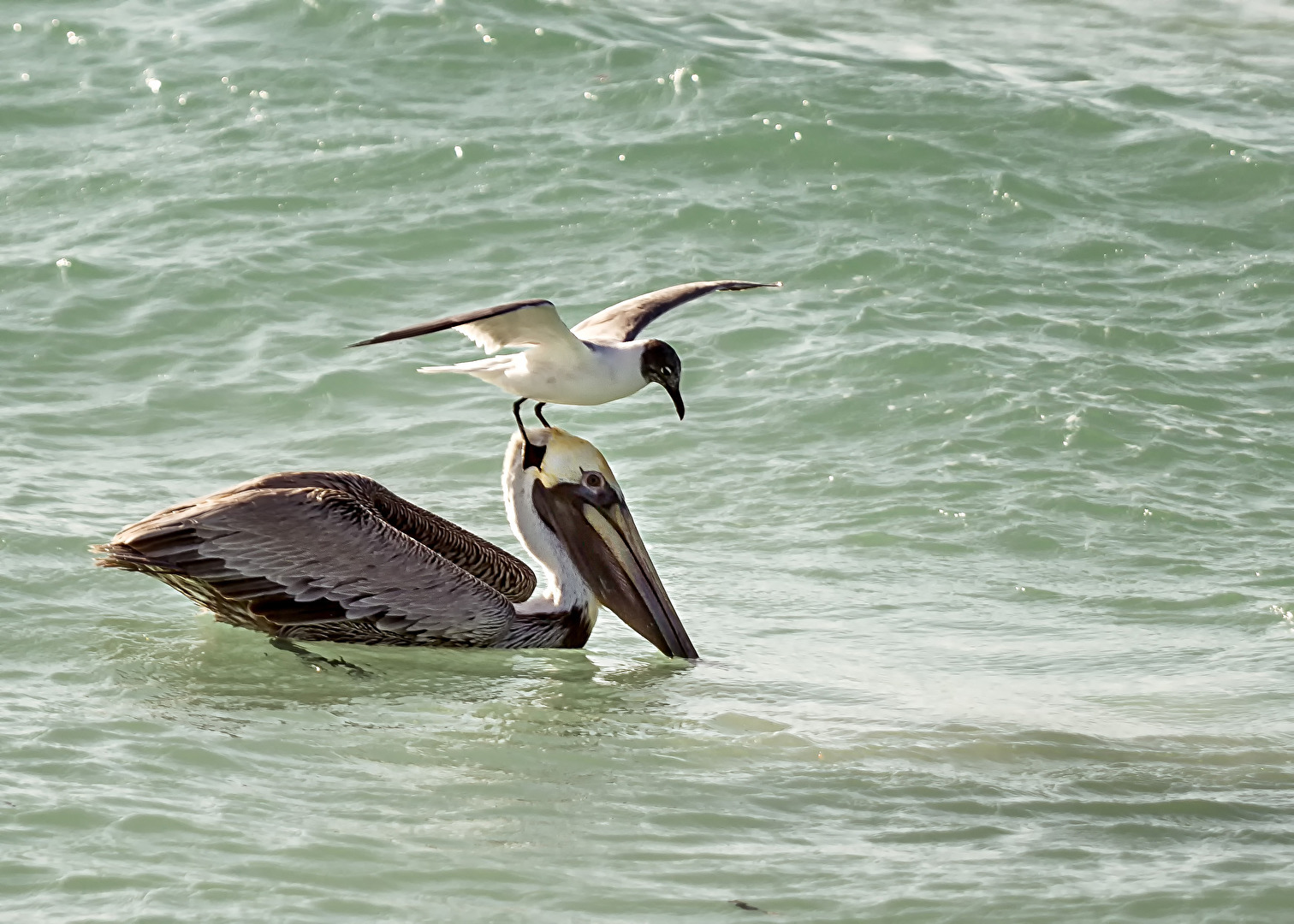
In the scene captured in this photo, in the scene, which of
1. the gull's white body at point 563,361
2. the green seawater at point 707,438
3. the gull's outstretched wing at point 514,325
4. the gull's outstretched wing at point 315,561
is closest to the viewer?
the green seawater at point 707,438

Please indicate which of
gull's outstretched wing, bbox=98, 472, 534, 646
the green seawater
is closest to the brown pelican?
gull's outstretched wing, bbox=98, 472, 534, 646

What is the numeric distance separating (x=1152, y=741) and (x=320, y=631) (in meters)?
3.07

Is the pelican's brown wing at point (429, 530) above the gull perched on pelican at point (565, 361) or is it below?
below

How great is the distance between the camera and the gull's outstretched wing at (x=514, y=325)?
20.2 feet

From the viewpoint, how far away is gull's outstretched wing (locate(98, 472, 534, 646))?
21.3 ft

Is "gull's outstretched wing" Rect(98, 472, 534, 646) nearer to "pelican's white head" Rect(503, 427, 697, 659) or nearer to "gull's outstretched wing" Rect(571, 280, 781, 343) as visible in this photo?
"pelican's white head" Rect(503, 427, 697, 659)

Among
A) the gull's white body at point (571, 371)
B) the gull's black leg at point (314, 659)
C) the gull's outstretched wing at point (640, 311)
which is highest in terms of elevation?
the gull's outstretched wing at point (640, 311)

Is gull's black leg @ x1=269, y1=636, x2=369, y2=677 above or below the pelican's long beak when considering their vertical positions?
below

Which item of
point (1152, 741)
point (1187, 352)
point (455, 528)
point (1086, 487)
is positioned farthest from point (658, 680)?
point (1187, 352)

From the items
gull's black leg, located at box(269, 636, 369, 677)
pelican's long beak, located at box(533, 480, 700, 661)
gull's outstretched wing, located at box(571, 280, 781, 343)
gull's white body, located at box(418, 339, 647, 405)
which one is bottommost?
gull's black leg, located at box(269, 636, 369, 677)

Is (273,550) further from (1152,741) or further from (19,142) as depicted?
(19,142)

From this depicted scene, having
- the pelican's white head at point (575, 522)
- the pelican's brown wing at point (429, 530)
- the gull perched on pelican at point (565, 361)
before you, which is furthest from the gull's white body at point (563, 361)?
the pelican's brown wing at point (429, 530)

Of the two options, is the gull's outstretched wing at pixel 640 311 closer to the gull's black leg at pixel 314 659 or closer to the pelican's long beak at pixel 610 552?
the pelican's long beak at pixel 610 552

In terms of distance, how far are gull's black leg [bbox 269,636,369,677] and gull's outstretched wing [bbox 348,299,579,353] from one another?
1.18 meters
